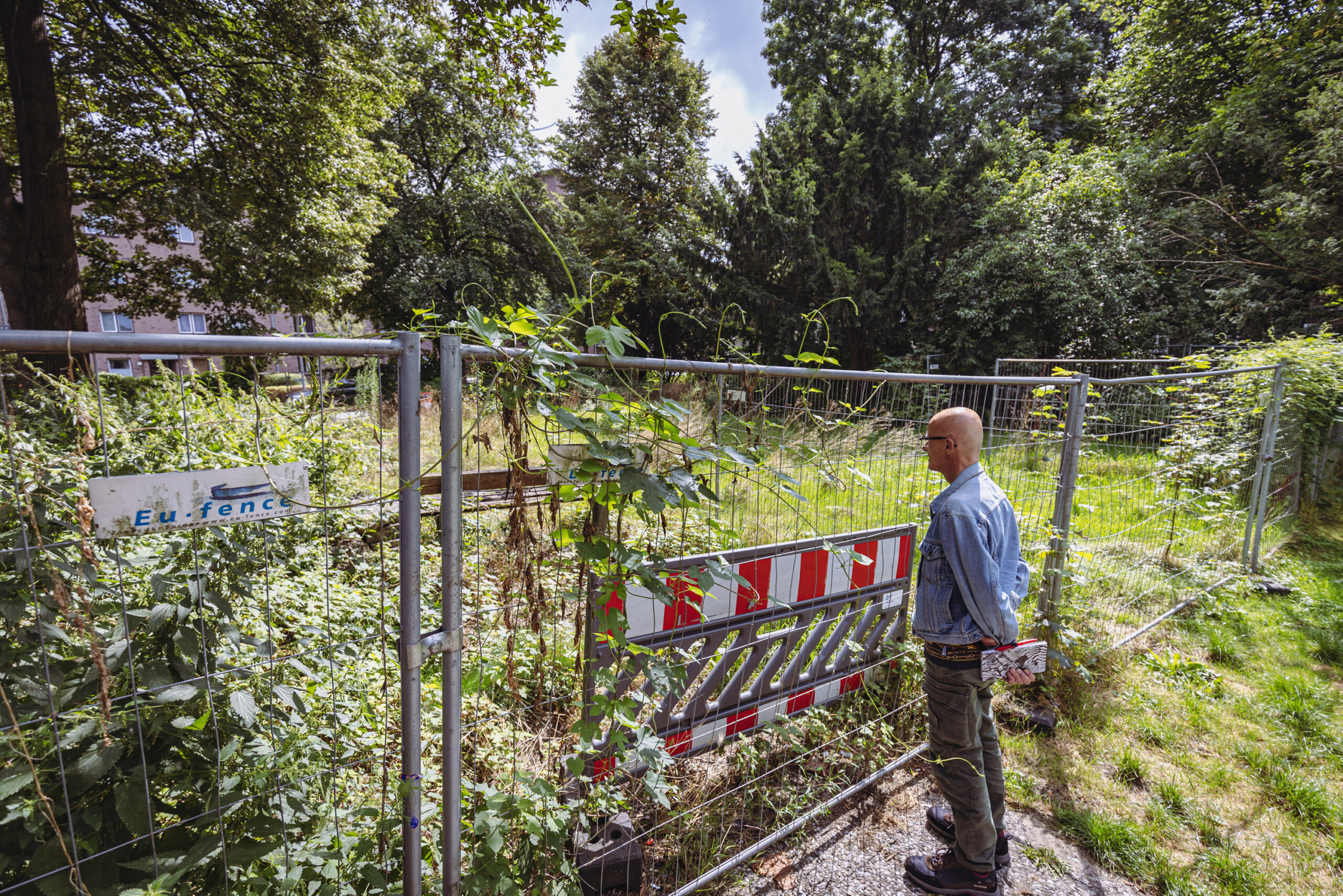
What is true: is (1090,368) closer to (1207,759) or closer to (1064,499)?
(1064,499)

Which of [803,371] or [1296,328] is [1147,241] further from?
[803,371]

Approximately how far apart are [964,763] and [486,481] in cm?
204

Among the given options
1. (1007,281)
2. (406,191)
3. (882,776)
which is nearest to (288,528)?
(882,776)

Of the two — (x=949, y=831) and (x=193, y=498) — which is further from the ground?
(x=193, y=498)

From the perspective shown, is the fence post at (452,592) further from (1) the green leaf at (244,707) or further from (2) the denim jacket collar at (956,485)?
(2) the denim jacket collar at (956,485)

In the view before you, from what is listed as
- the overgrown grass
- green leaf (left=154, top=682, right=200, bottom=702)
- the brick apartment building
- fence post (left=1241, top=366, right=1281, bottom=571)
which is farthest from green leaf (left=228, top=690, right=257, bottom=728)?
fence post (left=1241, top=366, right=1281, bottom=571)

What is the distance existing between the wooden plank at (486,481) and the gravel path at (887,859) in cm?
183

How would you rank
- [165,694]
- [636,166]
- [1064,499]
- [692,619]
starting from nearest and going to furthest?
1. [165,694]
2. [692,619]
3. [1064,499]
4. [636,166]

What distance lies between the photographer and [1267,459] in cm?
518

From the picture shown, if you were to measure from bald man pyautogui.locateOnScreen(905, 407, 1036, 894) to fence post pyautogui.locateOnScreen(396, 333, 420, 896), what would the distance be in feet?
5.77

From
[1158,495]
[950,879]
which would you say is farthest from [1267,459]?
[950,879]

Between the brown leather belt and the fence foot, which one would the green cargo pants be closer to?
the brown leather belt

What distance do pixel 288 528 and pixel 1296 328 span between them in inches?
637

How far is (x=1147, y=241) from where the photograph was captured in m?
12.7
